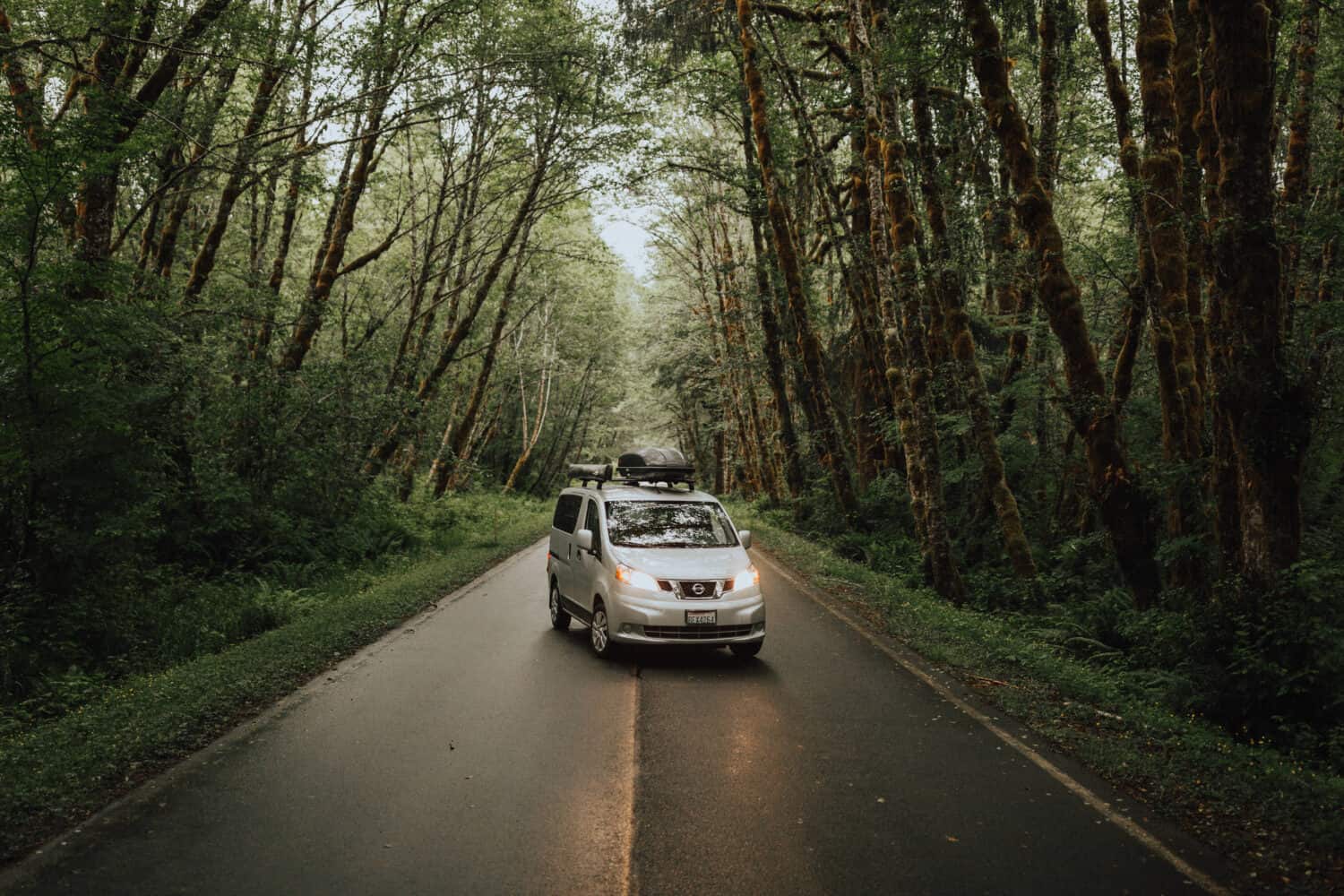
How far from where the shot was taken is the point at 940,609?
470 inches

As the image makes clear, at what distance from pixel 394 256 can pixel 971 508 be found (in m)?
25.0

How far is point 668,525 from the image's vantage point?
1020 centimetres

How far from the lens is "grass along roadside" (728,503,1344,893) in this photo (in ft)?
14.7

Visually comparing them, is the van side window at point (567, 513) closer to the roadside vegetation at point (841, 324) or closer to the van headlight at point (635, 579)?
the van headlight at point (635, 579)

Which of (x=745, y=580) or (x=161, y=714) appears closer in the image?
(x=161, y=714)

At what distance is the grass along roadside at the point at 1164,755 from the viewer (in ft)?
14.7

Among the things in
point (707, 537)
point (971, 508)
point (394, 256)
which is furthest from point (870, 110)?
point (394, 256)

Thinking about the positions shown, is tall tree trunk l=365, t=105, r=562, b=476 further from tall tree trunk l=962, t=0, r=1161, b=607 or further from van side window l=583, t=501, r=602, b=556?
tall tree trunk l=962, t=0, r=1161, b=607

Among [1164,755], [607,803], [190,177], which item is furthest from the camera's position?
[190,177]

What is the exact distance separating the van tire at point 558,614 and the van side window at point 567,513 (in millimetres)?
853

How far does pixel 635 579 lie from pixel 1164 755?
5.08 meters

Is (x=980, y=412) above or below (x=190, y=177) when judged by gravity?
below

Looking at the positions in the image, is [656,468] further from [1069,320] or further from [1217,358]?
[1217,358]

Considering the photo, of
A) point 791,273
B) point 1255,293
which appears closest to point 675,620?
point 1255,293
